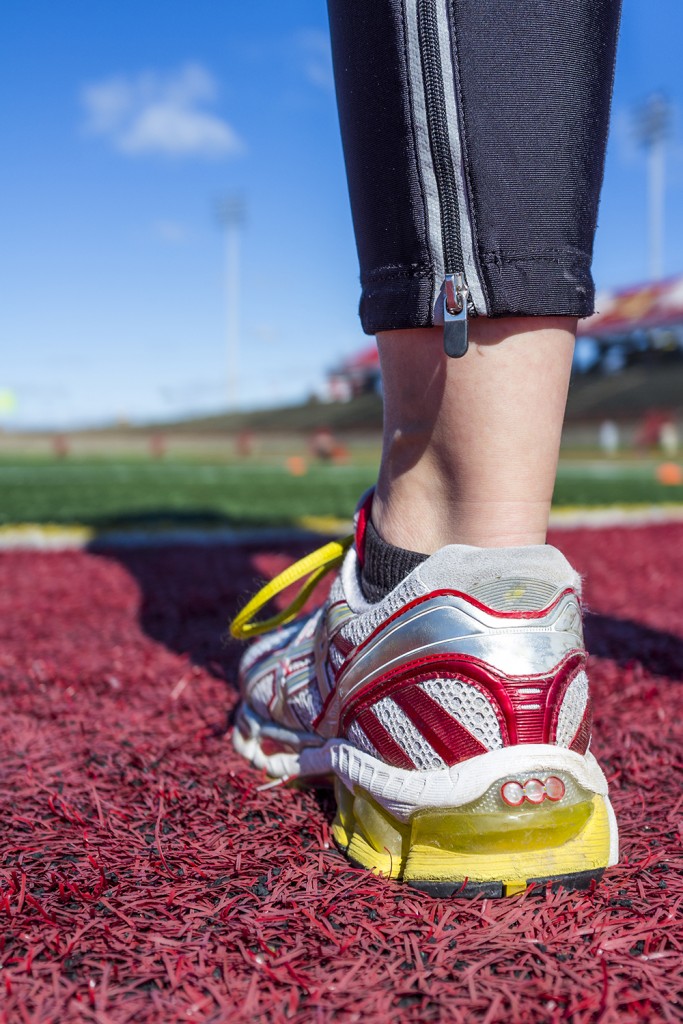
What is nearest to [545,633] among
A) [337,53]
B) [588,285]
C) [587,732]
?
[587,732]

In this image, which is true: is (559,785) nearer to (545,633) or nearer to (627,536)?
(545,633)

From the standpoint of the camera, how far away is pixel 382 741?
3.07 ft

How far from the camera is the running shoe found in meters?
0.84

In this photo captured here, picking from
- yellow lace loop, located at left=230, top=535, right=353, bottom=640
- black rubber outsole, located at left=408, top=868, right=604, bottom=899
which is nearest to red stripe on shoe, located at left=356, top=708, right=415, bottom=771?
black rubber outsole, located at left=408, top=868, right=604, bottom=899

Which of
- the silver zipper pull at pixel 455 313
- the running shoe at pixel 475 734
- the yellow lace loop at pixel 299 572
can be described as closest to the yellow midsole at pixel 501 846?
the running shoe at pixel 475 734

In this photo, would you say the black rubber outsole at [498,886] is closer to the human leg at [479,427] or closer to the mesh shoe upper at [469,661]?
the mesh shoe upper at [469,661]

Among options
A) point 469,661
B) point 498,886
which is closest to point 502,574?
point 469,661

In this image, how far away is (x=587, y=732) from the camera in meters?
0.92

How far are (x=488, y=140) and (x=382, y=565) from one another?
0.50 metres

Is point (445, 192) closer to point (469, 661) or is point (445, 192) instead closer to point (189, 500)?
point (469, 661)

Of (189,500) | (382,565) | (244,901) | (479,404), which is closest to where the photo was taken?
(244,901)

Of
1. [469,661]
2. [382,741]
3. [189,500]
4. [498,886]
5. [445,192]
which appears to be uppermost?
[445,192]

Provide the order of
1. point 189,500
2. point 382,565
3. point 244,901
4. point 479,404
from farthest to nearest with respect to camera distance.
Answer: point 189,500, point 382,565, point 479,404, point 244,901

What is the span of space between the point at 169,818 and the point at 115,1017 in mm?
385
